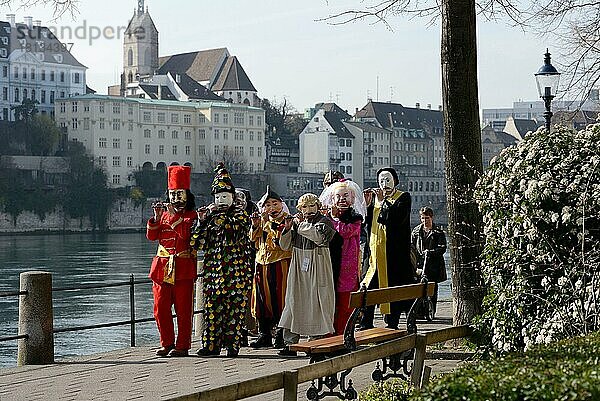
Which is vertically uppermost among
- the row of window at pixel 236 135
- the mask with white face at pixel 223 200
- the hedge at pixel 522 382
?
the row of window at pixel 236 135

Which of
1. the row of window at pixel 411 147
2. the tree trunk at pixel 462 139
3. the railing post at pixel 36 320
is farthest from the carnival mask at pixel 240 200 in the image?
the row of window at pixel 411 147

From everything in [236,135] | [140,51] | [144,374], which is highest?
[140,51]

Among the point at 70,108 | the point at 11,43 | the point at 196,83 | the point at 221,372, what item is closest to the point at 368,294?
the point at 221,372

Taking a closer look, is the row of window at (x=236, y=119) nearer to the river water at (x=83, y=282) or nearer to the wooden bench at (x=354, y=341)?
the river water at (x=83, y=282)

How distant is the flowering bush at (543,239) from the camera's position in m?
7.59

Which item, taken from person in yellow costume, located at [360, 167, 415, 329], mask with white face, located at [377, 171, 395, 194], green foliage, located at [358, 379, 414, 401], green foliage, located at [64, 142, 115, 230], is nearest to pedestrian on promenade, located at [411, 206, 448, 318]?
person in yellow costume, located at [360, 167, 415, 329]

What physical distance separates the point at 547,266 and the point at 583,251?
35cm

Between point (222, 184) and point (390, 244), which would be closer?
point (222, 184)

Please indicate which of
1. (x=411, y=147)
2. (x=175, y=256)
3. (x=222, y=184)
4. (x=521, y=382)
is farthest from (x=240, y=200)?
(x=411, y=147)

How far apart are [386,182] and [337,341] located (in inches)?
129

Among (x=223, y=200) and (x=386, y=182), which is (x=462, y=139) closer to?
(x=386, y=182)

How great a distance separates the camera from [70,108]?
114750 millimetres

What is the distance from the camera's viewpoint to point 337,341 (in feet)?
26.1

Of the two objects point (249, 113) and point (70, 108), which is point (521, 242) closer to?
point (70, 108)
